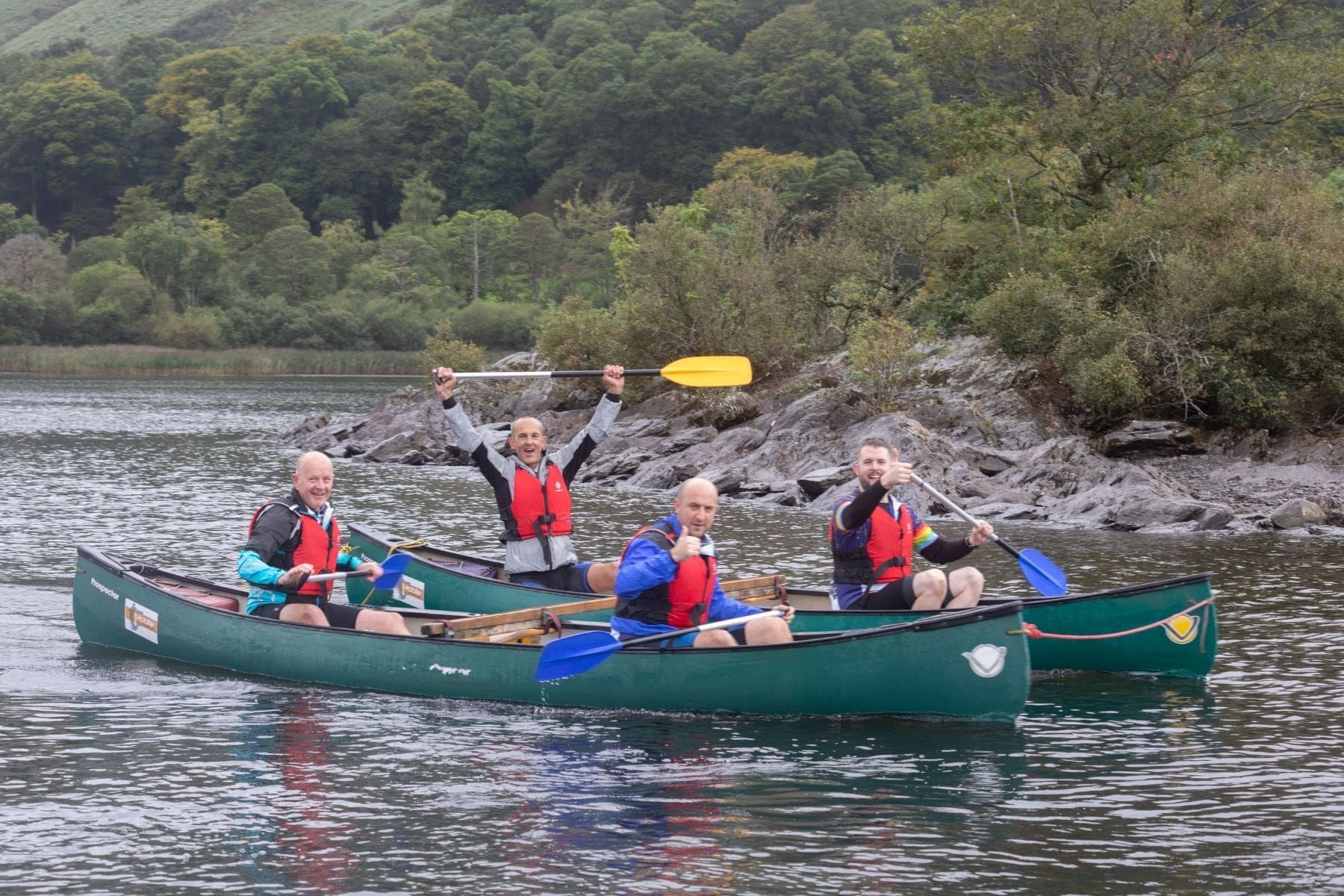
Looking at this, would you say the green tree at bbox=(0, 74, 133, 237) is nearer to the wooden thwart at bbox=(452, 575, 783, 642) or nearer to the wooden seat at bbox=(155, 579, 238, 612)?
the wooden seat at bbox=(155, 579, 238, 612)

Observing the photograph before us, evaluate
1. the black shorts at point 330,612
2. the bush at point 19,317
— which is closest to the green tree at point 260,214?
the bush at point 19,317

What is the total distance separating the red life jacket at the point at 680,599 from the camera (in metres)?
9.03

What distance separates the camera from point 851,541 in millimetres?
10102

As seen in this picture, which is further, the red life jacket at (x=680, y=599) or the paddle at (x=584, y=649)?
the red life jacket at (x=680, y=599)

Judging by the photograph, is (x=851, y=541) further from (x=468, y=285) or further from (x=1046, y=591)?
(x=468, y=285)

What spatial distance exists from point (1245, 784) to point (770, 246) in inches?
1108

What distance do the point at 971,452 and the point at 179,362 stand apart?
49908mm

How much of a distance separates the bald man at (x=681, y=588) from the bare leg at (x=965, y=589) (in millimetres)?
1174

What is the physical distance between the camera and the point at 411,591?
1283cm

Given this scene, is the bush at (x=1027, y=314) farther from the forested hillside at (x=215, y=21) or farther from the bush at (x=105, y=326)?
the forested hillside at (x=215, y=21)

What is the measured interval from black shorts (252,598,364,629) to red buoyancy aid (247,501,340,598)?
154 mm

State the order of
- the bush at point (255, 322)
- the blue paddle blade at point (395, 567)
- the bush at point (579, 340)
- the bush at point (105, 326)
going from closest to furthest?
1. the blue paddle blade at point (395, 567)
2. the bush at point (579, 340)
3. the bush at point (105, 326)
4. the bush at point (255, 322)

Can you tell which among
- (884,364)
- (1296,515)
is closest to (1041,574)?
(1296,515)

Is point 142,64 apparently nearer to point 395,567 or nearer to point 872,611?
point 395,567
